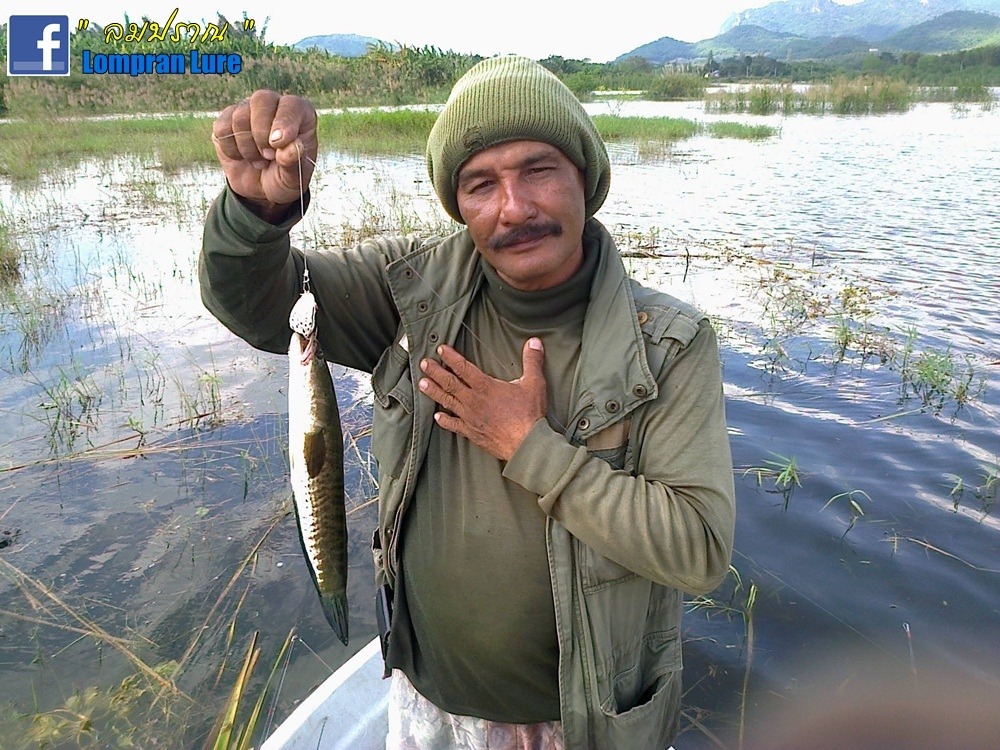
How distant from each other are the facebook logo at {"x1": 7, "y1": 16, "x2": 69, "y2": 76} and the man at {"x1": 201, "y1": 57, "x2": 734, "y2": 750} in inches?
626

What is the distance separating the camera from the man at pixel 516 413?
67.6 inches

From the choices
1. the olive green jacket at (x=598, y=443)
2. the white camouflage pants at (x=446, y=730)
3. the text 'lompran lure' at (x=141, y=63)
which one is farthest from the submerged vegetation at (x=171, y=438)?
the text 'lompran lure' at (x=141, y=63)

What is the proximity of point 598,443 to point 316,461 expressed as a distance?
77cm

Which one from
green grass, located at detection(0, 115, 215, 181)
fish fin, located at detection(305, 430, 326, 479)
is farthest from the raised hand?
green grass, located at detection(0, 115, 215, 181)

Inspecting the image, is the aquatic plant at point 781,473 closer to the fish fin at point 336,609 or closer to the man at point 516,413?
the man at point 516,413

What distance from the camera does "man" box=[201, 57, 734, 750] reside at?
1716 mm

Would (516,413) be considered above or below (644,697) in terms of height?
above

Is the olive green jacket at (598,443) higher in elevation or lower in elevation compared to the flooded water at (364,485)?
higher

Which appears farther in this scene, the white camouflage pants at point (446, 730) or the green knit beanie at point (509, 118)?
the white camouflage pants at point (446, 730)

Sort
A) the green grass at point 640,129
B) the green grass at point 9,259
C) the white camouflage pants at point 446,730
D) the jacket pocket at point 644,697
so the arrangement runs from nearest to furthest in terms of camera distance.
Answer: the jacket pocket at point 644,697, the white camouflage pants at point 446,730, the green grass at point 9,259, the green grass at point 640,129

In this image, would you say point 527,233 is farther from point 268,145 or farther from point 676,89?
point 676,89

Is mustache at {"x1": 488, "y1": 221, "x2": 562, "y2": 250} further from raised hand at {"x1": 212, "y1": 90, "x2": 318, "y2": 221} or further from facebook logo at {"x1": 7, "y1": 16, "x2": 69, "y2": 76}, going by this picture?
facebook logo at {"x1": 7, "y1": 16, "x2": 69, "y2": 76}

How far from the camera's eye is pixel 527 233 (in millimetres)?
1879

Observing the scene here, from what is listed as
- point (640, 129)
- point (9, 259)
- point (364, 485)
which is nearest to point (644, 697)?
point (364, 485)
